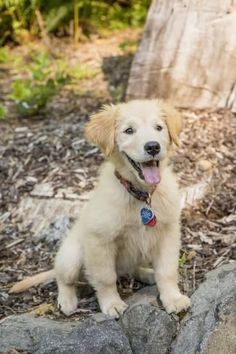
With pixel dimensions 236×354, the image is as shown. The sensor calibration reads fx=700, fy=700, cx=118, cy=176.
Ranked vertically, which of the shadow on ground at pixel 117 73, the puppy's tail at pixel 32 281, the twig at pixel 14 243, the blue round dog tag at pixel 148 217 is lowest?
the twig at pixel 14 243

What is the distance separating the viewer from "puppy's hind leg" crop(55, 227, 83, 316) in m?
4.11

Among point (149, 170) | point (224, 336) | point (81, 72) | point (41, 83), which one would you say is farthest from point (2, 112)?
point (224, 336)

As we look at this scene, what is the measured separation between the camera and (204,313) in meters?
3.70

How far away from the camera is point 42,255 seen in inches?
192

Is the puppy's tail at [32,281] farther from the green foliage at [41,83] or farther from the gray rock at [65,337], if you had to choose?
the green foliage at [41,83]

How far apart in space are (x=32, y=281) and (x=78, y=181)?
127 centimetres

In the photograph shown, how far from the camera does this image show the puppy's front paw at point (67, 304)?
4102mm

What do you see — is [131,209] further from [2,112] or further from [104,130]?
[2,112]

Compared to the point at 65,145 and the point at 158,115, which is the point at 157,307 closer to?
the point at 158,115

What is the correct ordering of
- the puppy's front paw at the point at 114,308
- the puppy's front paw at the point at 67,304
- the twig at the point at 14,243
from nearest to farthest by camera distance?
1. the puppy's front paw at the point at 114,308
2. the puppy's front paw at the point at 67,304
3. the twig at the point at 14,243

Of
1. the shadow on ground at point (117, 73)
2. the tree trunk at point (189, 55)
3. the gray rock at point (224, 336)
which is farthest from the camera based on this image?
the shadow on ground at point (117, 73)

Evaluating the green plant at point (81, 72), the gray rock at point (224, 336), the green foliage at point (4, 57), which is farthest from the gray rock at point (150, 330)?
the green foliage at point (4, 57)

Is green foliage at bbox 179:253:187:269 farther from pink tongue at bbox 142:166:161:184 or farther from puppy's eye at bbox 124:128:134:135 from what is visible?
puppy's eye at bbox 124:128:134:135

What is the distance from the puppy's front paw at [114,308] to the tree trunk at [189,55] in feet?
8.67
